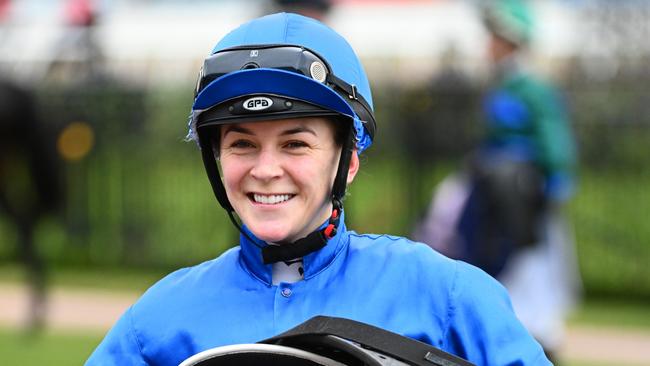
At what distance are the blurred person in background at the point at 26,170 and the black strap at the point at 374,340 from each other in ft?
21.9

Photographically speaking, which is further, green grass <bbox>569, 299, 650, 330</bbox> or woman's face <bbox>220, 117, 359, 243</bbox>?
green grass <bbox>569, 299, 650, 330</bbox>

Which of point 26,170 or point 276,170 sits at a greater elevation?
point 276,170

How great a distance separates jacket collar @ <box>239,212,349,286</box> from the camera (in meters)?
2.44

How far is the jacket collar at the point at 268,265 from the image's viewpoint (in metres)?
2.44

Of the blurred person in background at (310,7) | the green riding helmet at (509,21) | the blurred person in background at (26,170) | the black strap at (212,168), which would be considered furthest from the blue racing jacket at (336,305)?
the blurred person in background at (26,170)

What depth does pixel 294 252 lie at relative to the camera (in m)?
2.45

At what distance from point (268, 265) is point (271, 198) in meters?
0.13

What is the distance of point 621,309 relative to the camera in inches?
363

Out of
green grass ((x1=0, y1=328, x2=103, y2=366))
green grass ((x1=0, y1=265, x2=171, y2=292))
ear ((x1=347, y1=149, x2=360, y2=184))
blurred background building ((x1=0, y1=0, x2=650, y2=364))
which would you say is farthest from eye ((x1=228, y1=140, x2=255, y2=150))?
green grass ((x1=0, y1=265, x2=171, y2=292))

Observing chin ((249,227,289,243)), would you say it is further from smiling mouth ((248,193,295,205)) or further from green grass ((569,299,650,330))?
green grass ((569,299,650,330))

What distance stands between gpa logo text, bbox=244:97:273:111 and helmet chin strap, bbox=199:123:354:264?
8.0 inches

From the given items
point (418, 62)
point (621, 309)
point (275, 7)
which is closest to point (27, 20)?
point (418, 62)

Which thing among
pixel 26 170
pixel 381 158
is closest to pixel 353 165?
pixel 26 170

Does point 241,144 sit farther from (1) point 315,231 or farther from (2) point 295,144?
(1) point 315,231
